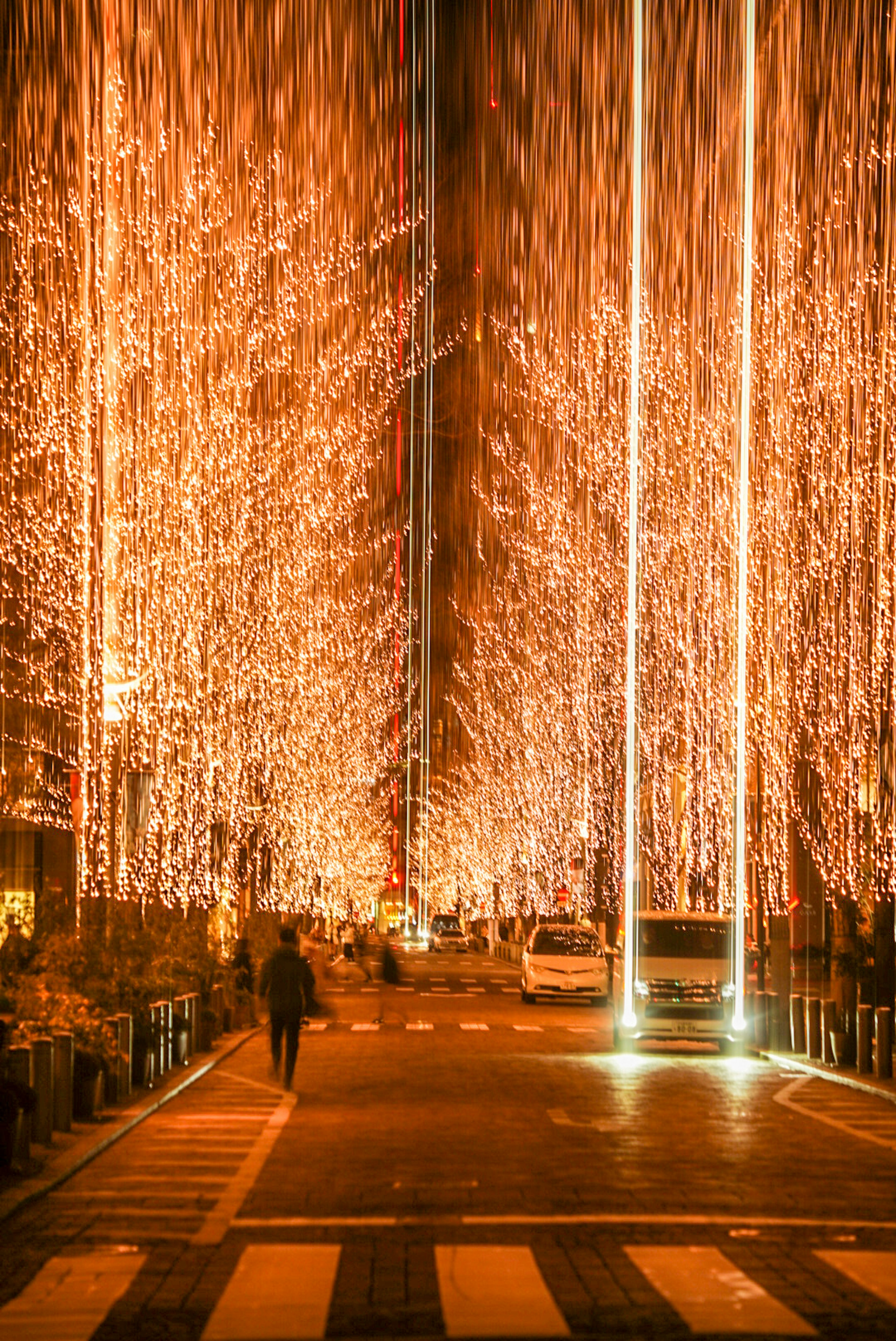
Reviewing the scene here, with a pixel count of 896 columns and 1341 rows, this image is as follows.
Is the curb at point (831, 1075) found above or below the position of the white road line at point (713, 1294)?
below

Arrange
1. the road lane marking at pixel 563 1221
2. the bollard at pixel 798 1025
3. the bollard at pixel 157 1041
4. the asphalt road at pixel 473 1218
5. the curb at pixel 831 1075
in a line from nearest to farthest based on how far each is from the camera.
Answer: the asphalt road at pixel 473 1218
the road lane marking at pixel 563 1221
the curb at pixel 831 1075
the bollard at pixel 157 1041
the bollard at pixel 798 1025

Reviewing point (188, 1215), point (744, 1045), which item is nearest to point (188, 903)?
point (744, 1045)

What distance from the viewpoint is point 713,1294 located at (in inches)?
350

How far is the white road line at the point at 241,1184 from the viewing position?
10.8 m

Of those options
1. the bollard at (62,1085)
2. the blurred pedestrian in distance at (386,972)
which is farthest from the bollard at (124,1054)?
the blurred pedestrian in distance at (386,972)

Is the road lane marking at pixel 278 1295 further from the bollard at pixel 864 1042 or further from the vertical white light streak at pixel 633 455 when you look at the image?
the vertical white light streak at pixel 633 455

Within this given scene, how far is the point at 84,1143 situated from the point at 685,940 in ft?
51.0

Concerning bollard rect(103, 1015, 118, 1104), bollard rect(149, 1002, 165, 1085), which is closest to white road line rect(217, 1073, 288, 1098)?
bollard rect(149, 1002, 165, 1085)

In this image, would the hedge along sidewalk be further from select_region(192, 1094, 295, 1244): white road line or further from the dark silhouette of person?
the dark silhouette of person

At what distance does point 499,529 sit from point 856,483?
2851 cm

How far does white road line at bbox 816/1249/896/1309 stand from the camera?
907 cm

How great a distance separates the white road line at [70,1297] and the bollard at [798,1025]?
18933 millimetres

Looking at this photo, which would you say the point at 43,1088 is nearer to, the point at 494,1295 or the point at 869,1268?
the point at 494,1295

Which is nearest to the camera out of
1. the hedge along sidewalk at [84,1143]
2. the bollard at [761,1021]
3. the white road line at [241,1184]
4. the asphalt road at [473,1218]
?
the asphalt road at [473,1218]
